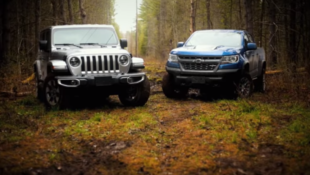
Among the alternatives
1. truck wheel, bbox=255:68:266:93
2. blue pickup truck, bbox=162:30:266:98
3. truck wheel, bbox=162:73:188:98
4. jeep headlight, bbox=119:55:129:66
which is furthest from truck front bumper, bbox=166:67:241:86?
truck wheel, bbox=255:68:266:93

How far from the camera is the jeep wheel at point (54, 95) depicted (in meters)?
7.60

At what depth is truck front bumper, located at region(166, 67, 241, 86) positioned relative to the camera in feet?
28.6

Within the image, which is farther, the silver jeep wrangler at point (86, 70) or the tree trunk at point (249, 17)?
the tree trunk at point (249, 17)

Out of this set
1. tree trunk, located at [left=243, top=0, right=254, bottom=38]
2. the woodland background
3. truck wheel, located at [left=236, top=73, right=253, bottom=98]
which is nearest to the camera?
truck wheel, located at [left=236, top=73, right=253, bottom=98]

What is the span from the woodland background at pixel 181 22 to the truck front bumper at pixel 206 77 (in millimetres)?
4006

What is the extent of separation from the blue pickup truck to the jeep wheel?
10.8 ft

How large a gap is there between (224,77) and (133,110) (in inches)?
105

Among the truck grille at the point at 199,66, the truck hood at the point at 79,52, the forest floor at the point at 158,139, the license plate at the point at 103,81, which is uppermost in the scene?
the truck hood at the point at 79,52

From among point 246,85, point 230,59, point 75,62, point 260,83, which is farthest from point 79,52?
point 260,83

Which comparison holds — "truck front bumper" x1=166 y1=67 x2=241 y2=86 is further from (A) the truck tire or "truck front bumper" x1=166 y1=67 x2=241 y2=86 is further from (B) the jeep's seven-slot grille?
(A) the truck tire

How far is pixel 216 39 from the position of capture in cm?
1000

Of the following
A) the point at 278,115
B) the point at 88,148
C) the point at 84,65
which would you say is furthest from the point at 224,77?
the point at 88,148

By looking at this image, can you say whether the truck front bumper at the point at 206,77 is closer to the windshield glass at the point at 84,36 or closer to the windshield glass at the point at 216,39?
the windshield glass at the point at 216,39

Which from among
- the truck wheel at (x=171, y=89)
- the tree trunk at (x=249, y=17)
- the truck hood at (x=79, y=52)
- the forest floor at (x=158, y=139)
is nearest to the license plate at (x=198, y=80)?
the forest floor at (x=158, y=139)
